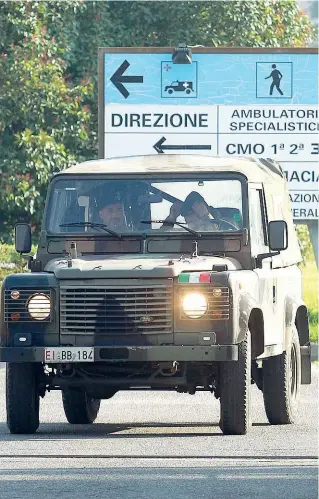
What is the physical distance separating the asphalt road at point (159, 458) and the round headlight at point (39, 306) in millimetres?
930

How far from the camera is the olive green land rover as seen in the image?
12961mm

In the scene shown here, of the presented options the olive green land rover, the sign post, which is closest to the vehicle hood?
the olive green land rover

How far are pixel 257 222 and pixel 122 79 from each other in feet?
43.6

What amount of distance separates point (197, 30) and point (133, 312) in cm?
2249

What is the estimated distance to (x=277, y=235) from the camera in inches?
556

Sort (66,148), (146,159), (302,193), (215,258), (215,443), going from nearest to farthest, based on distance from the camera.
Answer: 1. (215,443)
2. (215,258)
3. (146,159)
4. (302,193)
5. (66,148)

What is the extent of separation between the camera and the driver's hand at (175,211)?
1423 cm

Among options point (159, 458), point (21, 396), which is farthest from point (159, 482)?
point (21, 396)

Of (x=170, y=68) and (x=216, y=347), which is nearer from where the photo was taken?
(x=216, y=347)

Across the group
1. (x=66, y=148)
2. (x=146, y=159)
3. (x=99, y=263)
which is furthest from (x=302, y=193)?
(x=99, y=263)

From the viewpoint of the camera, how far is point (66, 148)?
112ft

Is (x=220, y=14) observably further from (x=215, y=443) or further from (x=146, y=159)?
(x=215, y=443)

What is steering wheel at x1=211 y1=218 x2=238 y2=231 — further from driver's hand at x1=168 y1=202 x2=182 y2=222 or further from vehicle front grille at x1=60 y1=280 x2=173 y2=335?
vehicle front grille at x1=60 y1=280 x2=173 y2=335

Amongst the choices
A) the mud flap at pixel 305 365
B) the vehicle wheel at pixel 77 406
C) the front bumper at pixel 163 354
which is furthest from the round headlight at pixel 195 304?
the mud flap at pixel 305 365
